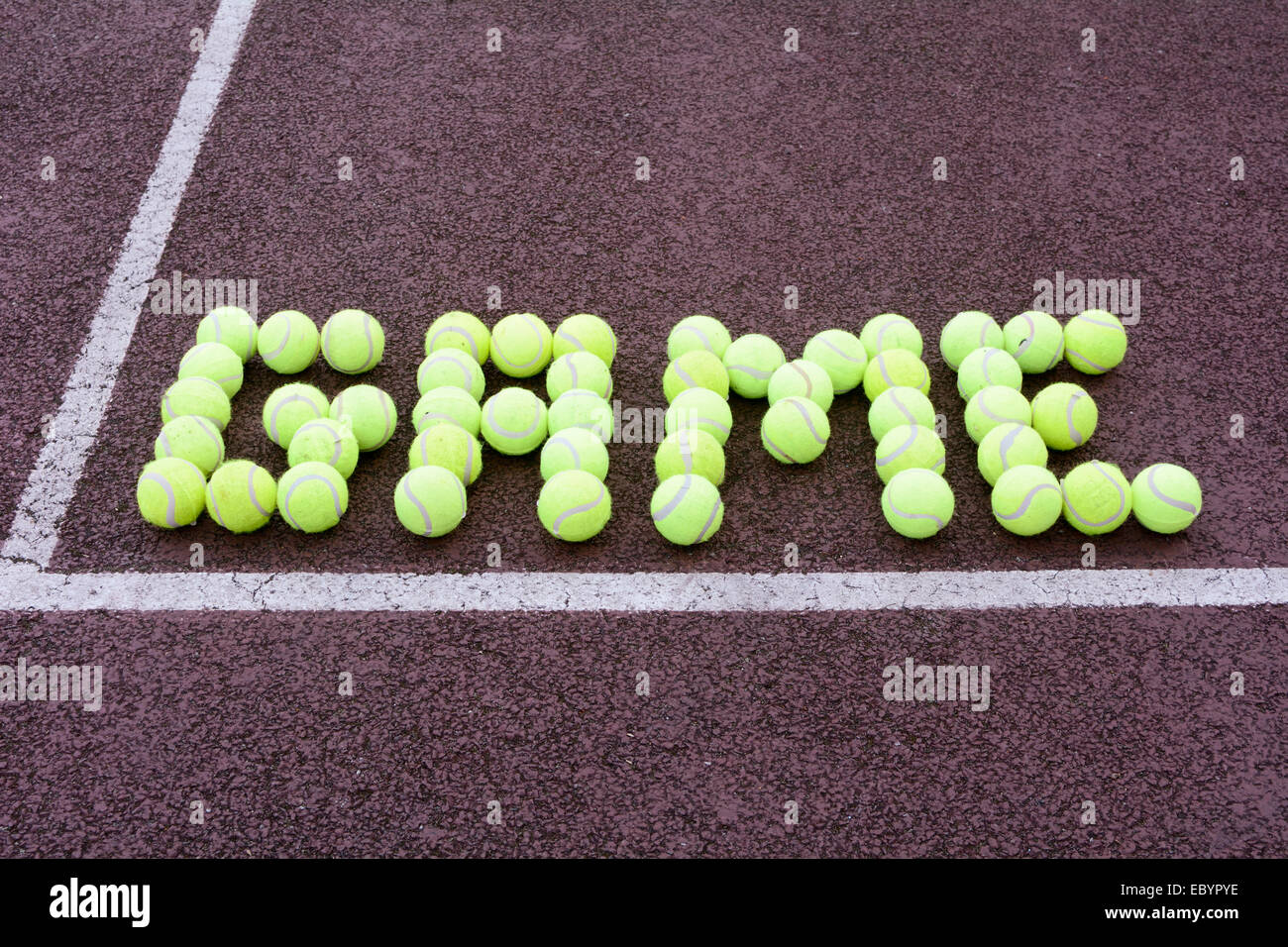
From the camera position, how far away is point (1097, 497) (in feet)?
11.9

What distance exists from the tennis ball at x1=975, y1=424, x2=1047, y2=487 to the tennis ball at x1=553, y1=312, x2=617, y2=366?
157 cm

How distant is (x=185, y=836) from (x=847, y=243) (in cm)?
377

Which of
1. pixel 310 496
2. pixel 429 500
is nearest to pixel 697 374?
pixel 429 500

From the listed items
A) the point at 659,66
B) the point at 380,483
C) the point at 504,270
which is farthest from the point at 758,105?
the point at 380,483

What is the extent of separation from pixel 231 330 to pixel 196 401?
46cm

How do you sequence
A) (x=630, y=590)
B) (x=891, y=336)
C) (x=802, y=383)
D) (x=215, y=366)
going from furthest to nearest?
(x=891, y=336) → (x=215, y=366) → (x=802, y=383) → (x=630, y=590)

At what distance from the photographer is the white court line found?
383 cm

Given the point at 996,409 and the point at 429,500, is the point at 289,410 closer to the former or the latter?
the point at 429,500

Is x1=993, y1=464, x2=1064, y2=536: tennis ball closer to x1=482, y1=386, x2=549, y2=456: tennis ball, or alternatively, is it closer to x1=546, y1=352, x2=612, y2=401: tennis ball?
x1=546, y1=352, x2=612, y2=401: tennis ball

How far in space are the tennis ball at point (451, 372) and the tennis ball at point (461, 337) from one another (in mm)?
69

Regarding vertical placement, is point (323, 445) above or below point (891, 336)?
below

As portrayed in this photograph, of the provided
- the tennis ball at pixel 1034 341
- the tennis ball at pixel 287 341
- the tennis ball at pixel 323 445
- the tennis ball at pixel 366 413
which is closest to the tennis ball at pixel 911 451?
the tennis ball at pixel 1034 341

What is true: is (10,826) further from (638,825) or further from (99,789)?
(638,825)

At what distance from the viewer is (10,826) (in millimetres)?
2986
